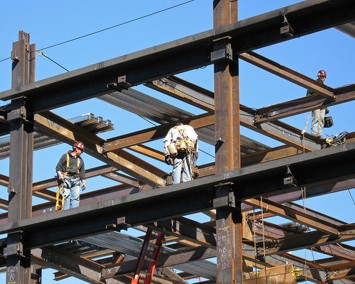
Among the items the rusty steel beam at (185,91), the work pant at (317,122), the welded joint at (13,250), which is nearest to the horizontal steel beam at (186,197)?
the welded joint at (13,250)

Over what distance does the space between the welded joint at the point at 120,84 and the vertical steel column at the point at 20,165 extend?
8.01 ft

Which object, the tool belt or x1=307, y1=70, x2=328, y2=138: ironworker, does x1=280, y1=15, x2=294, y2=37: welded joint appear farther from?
x1=307, y1=70, x2=328, y2=138: ironworker

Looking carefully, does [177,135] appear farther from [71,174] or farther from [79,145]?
[71,174]

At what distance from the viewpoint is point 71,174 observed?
31562mm

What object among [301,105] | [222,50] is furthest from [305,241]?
[222,50]

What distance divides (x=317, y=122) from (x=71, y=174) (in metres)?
7.40

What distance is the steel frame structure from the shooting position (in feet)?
88.9

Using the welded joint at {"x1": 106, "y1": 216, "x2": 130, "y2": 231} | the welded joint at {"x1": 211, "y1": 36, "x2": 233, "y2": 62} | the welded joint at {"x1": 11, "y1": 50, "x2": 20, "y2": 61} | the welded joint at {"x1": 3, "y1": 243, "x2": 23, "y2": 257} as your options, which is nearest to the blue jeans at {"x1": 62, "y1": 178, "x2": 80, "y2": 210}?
the welded joint at {"x1": 3, "y1": 243, "x2": 23, "y2": 257}

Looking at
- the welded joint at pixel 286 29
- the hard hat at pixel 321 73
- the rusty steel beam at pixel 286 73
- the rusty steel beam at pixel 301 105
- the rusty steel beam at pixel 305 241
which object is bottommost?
the rusty steel beam at pixel 305 241

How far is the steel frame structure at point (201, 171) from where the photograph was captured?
1067 inches

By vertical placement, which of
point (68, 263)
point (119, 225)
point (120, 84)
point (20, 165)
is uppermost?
point (120, 84)

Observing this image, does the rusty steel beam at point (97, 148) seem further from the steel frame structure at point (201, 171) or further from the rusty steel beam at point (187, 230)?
the rusty steel beam at point (187, 230)

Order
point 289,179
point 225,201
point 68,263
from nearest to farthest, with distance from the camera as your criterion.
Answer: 1. point 289,179
2. point 225,201
3. point 68,263

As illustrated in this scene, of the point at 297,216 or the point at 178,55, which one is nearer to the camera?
the point at 178,55
